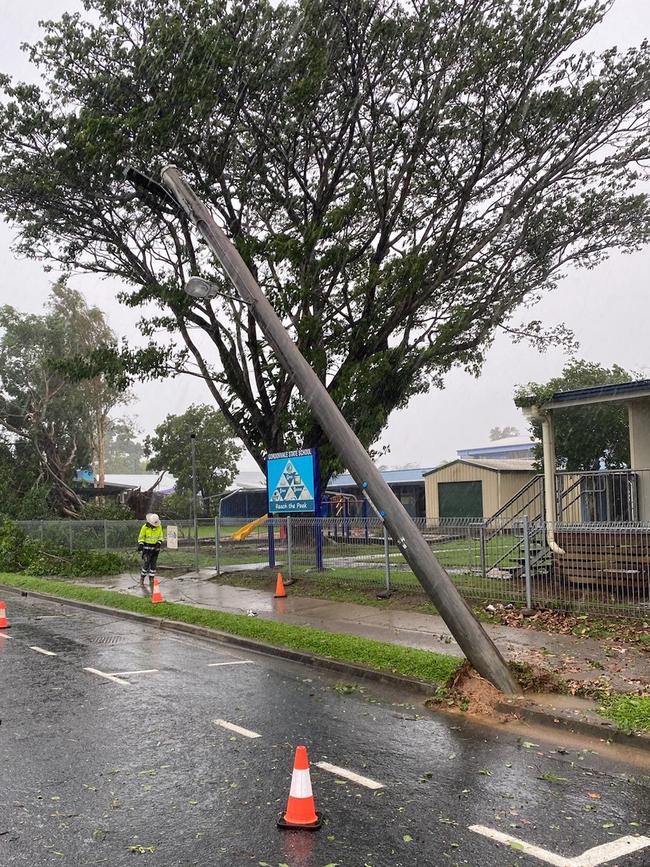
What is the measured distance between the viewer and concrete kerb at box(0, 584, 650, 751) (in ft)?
22.0

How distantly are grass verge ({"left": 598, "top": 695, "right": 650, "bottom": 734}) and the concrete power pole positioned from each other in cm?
94

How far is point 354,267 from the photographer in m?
20.3

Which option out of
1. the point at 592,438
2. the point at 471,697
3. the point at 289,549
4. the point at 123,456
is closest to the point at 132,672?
the point at 471,697

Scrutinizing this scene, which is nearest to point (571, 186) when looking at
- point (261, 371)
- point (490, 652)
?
point (261, 371)

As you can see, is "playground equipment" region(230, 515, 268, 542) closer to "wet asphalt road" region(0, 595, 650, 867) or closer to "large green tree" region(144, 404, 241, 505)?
"wet asphalt road" region(0, 595, 650, 867)

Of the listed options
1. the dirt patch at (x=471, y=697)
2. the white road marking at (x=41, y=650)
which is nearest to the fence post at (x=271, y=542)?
the white road marking at (x=41, y=650)

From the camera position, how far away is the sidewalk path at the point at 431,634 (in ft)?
28.3

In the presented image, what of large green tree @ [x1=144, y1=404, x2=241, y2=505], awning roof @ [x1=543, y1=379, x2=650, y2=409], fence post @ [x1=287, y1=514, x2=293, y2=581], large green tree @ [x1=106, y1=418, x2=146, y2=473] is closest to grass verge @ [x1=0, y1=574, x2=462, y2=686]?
fence post @ [x1=287, y1=514, x2=293, y2=581]

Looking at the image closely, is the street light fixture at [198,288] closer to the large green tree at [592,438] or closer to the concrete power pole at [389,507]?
the concrete power pole at [389,507]

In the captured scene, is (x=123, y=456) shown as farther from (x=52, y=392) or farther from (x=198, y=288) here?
(x=198, y=288)

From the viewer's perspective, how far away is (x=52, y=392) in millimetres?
44750

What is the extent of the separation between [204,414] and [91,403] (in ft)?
25.6

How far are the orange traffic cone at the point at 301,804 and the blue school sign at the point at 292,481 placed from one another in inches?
481

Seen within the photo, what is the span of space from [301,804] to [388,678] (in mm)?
4156
